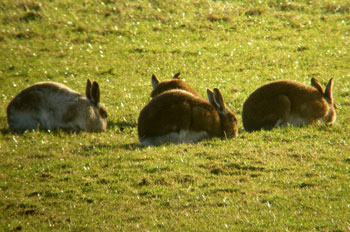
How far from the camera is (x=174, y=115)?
960cm

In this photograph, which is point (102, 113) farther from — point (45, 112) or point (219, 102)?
point (219, 102)

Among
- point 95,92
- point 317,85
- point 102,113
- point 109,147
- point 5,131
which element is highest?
point 317,85

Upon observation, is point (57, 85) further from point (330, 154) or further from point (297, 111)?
point (330, 154)

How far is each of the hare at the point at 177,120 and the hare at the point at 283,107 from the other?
71cm

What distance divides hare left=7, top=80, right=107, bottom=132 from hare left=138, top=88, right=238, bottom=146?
1767mm

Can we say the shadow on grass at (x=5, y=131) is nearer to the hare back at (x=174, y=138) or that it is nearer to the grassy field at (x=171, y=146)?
the grassy field at (x=171, y=146)

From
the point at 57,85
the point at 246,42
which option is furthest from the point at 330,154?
the point at 246,42

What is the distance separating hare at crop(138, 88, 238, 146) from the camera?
9.63m

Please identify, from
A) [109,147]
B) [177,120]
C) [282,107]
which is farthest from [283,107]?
[109,147]

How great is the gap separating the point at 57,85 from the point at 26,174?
3291 millimetres

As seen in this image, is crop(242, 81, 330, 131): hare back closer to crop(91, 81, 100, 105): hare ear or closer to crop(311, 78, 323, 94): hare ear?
crop(311, 78, 323, 94): hare ear

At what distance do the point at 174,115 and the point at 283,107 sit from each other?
2.02m

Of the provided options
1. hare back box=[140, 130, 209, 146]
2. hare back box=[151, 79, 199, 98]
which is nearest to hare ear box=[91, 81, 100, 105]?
hare back box=[151, 79, 199, 98]

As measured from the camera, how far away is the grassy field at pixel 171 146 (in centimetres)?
712
